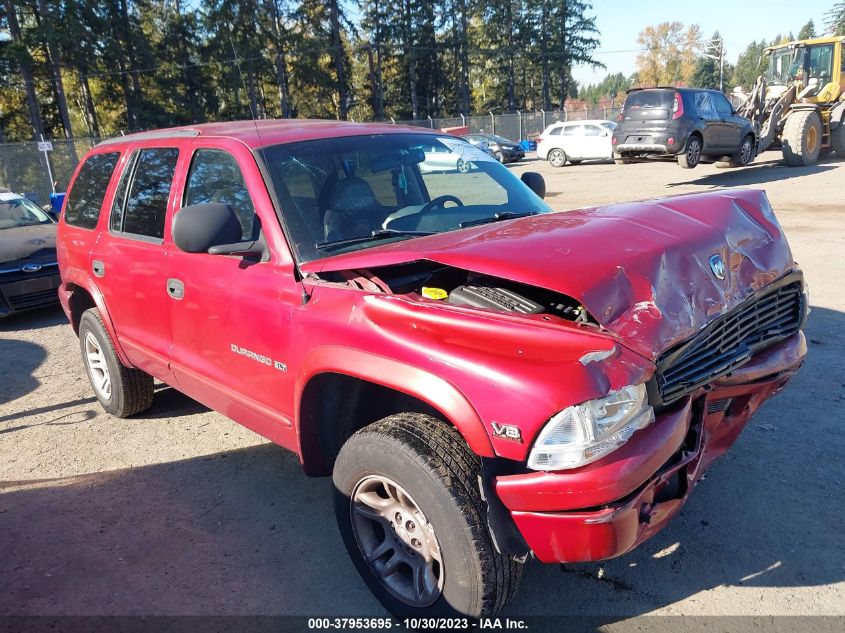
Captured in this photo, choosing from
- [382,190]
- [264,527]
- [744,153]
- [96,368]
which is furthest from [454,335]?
[744,153]

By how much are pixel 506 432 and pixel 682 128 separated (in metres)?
14.1

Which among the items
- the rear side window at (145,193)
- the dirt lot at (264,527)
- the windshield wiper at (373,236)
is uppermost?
the rear side window at (145,193)

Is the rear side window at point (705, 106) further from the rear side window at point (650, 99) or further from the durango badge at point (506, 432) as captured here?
the durango badge at point (506, 432)

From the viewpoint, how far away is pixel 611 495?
1944mm

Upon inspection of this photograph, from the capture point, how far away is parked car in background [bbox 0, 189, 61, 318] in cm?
750

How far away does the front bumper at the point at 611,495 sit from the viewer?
6.41ft

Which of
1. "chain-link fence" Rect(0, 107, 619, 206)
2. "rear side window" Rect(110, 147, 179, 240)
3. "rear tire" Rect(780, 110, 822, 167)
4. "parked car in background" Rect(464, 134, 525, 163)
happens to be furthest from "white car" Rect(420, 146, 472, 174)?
"parked car in background" Rect(464, 134, 525, 163)

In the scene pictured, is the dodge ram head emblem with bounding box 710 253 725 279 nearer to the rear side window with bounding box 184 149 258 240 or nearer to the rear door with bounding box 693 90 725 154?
the rear side window with bounding box 184 149 258 240

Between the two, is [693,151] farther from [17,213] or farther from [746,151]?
[17,213]

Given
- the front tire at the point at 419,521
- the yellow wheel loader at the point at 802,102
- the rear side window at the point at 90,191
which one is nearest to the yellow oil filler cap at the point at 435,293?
the front tire at the point at 419,521

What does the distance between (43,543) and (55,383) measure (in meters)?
2.73

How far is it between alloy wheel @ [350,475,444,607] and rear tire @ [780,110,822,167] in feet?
58.3

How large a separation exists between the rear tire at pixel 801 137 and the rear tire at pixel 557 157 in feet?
31.7

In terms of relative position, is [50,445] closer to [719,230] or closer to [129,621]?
[129,621]
